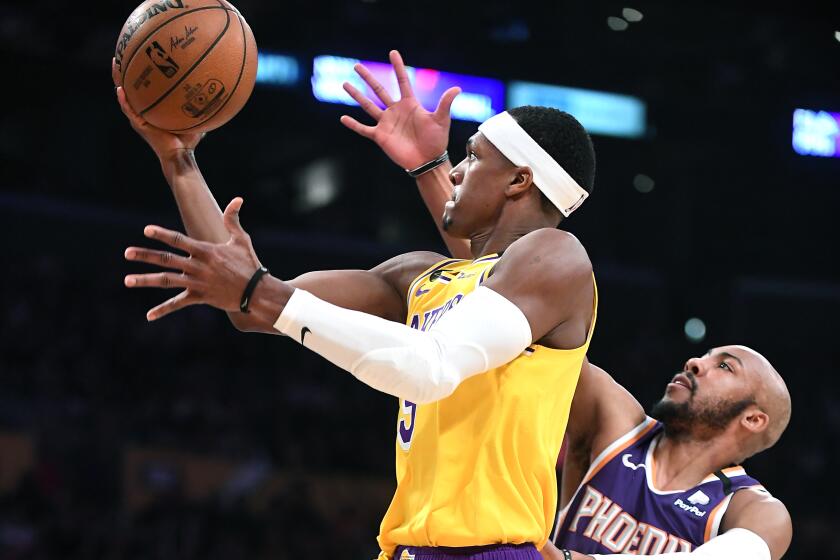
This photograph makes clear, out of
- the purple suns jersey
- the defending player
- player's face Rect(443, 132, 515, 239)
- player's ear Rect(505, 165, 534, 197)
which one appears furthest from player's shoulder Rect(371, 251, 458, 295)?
the purple suns jersey

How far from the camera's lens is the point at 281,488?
395 inches

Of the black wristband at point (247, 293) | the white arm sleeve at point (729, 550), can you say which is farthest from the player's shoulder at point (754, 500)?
the black wristband at point (247, 293)

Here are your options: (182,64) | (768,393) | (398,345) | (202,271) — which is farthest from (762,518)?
(182,64)

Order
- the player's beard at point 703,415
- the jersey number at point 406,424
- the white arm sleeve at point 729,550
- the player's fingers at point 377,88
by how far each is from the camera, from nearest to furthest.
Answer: the jersey number at point 406,424
the white arm sleeve at point 729,550
the player's fingers at point 377,88
the player's beard at point 703,415

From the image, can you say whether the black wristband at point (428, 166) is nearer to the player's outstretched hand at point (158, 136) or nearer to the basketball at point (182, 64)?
the basketball at point (182, 64)

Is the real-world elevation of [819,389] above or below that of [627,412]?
below

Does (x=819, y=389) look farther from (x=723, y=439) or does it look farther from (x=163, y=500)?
(x=723, y=439)

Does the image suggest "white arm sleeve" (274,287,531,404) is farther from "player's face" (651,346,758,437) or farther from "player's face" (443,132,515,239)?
"player's face" (651,346,758,437)

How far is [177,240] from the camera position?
2.38m

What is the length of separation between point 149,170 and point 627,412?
917 centimetres

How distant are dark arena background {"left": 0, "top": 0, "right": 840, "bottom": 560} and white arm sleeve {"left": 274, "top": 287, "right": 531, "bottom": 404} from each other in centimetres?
687

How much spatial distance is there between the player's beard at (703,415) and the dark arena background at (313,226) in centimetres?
581

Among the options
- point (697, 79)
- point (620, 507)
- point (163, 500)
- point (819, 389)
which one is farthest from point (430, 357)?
point (819, 389)

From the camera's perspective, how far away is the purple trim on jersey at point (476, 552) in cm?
273
